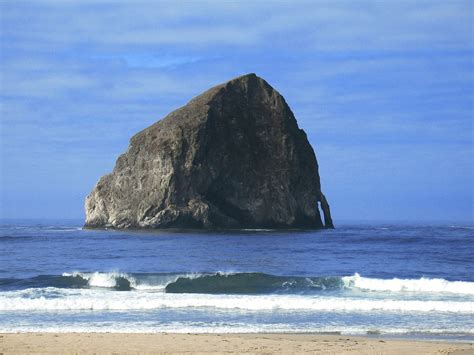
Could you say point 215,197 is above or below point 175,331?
above

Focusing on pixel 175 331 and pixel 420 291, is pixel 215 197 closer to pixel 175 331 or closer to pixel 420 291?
pixel 420 291

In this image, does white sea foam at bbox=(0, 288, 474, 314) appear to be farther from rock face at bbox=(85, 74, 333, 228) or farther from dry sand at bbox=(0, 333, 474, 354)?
rock face at bbox=(85, 74, 333, 228)

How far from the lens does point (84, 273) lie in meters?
35.4

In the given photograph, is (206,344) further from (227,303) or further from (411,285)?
(411,285)

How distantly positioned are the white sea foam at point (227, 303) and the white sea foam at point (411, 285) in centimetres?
496

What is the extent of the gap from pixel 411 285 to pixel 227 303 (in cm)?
1112

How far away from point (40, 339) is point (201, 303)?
9.15 m

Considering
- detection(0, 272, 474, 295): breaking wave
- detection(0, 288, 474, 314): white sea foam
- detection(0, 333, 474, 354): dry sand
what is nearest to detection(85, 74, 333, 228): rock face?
detection(0, 272, 474, 295): breaking wave

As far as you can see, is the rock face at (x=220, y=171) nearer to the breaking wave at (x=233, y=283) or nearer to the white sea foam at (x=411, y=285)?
the breaking wave at (x=233, y=283)

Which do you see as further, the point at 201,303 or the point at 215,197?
the point at 215,197

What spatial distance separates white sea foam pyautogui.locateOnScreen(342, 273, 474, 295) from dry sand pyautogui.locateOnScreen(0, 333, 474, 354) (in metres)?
13.7

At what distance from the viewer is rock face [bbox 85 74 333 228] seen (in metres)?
85.0

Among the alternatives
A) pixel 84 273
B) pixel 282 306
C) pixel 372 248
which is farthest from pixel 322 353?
pixel 372 248

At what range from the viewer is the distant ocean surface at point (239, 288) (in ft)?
70.7
